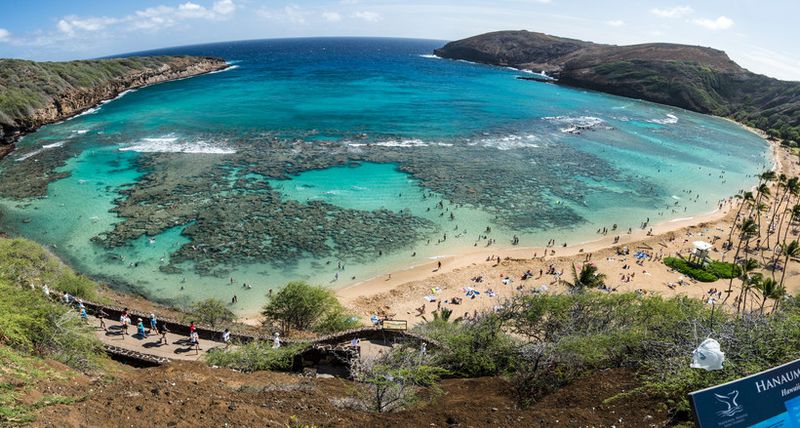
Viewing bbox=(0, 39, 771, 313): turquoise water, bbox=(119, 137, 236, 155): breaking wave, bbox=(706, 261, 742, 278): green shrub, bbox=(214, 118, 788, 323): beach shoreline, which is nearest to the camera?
bbox=(214, 118, 788, 323): beach shoreline

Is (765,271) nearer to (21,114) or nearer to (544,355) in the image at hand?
(544,355)

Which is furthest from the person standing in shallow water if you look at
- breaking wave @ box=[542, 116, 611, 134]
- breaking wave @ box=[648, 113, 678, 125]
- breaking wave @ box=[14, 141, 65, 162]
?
breaking wave @ box=[648, 113, 678, 125]

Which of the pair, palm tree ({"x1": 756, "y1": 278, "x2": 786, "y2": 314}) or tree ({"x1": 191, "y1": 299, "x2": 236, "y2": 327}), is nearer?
palm tree ({"x1": 756, "y1": 278, "x2": 786, "y2": 314})

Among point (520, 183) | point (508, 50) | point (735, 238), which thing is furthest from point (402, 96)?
point (508, 50)

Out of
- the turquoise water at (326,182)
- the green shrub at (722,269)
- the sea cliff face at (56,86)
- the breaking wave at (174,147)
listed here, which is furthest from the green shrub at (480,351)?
the sea cliff face at (56,86)

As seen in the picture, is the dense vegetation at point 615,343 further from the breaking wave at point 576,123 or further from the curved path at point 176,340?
the breaking wave at point 576,123

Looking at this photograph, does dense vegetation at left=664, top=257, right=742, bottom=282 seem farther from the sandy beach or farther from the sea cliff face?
the sea cliff face
